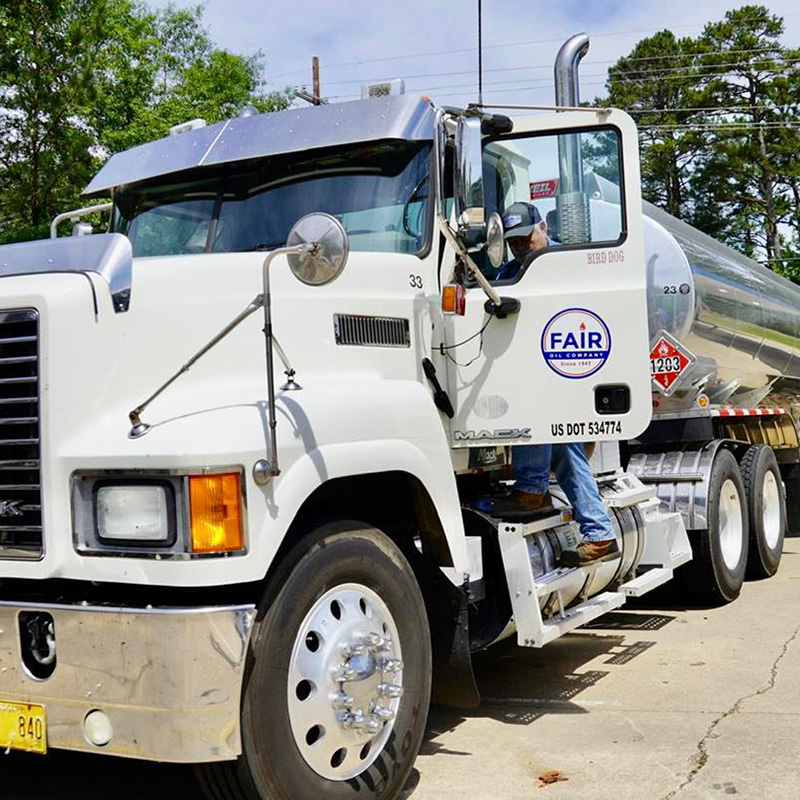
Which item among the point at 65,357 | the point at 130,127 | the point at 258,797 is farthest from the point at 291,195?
the point at 130,127

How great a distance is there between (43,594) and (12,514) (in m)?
0.30

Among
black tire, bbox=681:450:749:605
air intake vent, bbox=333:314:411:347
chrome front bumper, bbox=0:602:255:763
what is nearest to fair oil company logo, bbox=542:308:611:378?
air intake vent, bbox=333:314:411:347

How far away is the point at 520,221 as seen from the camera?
17.9 ft

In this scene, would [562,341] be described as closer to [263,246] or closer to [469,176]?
[469,176]

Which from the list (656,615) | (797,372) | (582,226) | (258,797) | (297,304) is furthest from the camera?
(797,372)

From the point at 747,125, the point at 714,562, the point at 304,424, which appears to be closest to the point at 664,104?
the point at 747,125

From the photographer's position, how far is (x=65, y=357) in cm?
368

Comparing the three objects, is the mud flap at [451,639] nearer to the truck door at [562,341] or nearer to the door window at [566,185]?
the truck door at [562,341]

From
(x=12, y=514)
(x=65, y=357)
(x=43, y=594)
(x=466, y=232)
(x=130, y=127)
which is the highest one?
(x=130, y=127)

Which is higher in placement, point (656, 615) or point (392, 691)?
point (392, 691)

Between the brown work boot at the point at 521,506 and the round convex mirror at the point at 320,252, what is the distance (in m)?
2.09

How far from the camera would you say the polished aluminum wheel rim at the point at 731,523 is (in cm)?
879

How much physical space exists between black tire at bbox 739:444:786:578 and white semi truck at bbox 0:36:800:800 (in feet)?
9.27

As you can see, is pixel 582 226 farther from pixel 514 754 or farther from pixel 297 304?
pixel 514 754
